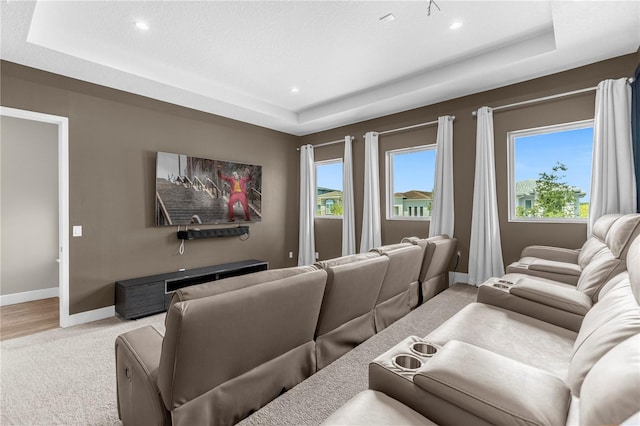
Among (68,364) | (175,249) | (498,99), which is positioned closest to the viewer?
(68,364)

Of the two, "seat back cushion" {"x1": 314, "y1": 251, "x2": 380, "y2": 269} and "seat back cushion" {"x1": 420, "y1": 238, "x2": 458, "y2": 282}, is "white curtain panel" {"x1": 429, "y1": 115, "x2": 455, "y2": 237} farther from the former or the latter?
"seat back cushion" {"x1": 314, "y1": 251, "x2": 380, "y2": 269}

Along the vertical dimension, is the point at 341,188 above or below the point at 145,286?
above

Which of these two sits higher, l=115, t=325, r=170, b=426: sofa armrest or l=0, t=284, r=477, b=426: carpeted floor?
l=115, t=325, r=170, b=426: sofa armrest

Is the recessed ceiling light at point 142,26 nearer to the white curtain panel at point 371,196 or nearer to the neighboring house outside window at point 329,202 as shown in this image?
the white curtain panel at point 371,196

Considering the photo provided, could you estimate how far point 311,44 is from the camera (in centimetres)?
331

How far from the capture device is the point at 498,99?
4.06 m

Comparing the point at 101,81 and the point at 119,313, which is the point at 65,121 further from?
the point at 119,313

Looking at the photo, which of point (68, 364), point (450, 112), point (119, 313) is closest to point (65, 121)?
point (119, 313)

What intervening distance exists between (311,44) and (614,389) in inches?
139

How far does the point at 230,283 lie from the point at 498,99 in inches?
167

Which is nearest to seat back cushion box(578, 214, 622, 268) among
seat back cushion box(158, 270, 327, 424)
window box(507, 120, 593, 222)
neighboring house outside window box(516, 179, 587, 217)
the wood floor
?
window box(507, 120, 593, 222)

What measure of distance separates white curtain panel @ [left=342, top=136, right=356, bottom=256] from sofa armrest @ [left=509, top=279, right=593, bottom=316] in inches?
135

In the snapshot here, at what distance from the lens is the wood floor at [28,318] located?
3303mm

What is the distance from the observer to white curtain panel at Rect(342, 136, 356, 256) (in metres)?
5.53
